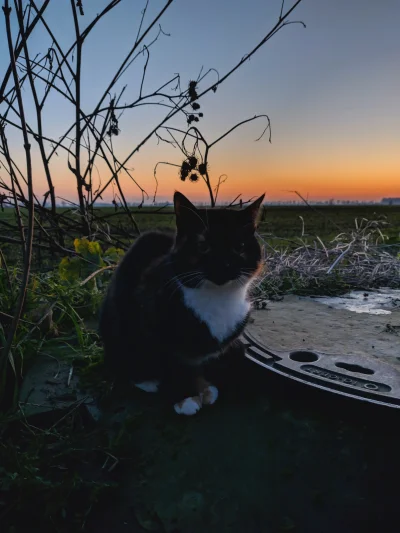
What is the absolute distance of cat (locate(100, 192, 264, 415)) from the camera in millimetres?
1731

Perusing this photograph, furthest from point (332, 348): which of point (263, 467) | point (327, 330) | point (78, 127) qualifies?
point (78, 127)

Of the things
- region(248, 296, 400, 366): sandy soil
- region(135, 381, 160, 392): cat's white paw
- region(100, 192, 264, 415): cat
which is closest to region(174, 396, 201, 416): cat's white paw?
region(100, 192, 264, 415): cat

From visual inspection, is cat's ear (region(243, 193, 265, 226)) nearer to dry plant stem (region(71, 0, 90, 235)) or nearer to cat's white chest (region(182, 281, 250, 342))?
cat's white chest (region(182, 281, 250, 342))

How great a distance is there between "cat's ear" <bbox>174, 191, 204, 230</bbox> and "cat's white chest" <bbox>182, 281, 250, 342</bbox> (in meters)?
0.24

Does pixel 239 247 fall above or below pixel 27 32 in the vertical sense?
below

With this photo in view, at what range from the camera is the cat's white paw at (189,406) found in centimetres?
170

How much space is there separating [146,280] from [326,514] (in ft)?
3.54

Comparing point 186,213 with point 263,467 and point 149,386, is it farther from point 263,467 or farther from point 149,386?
point 263,467

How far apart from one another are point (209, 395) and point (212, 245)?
1.88ft

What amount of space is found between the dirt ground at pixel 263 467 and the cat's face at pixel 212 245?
1.19 ft

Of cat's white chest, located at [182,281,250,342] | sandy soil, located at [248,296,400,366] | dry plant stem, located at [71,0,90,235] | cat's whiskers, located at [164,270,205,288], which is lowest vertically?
sandy soil, located at [248,296,400,366]

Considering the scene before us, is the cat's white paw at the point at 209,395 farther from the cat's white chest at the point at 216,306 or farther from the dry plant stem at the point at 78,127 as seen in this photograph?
the dry plant stem at the point at 78,127

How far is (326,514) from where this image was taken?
1317 millimetres

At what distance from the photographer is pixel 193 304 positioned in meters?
1.76
